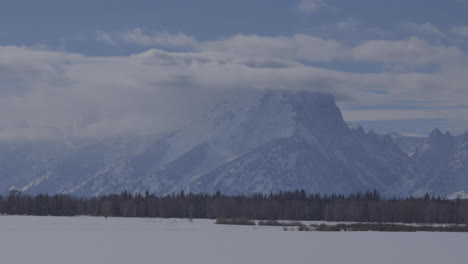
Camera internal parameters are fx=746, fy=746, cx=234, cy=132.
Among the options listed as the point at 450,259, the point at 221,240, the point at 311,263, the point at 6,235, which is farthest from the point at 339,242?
the point at 6,235

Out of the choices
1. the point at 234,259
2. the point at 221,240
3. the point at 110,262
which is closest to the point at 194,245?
the point at 221,240

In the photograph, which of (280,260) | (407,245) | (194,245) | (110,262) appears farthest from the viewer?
(407,245)

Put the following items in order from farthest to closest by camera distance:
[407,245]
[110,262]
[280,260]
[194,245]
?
[407,245], [194,245], [280,260], [110,262]

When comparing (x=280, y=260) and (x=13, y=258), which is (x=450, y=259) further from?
(x=13, y=258)

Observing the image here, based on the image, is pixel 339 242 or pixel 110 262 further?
pixel 339 242

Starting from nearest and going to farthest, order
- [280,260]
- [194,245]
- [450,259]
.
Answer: [280,260]
[450,259]
[194,245]

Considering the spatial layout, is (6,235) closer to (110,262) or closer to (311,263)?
(110,262)

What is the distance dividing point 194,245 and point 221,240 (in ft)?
36.3

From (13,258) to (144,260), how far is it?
11.4 meters

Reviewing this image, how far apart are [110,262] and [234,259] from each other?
11.7 metres

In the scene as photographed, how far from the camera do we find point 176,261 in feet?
215

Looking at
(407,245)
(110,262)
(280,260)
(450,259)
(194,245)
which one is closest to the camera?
(110,262)

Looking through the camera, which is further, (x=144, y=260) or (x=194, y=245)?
(x=194, y=245)

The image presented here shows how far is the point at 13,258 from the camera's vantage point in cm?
6519
